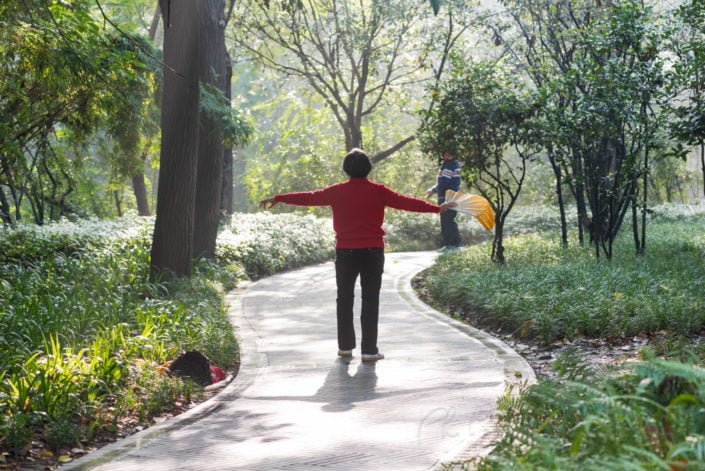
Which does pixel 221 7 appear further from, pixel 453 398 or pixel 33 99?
pixel 453 398

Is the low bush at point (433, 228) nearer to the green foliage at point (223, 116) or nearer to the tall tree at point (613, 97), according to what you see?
the tall tree at point (613, 97)

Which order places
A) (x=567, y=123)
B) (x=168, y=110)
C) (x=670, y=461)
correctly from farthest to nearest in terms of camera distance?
(x=567, y=123), (x=168, y=110), (x=670, y=461)

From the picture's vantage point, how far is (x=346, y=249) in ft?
32.4

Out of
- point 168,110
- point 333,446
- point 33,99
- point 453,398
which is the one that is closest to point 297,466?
point 333,446

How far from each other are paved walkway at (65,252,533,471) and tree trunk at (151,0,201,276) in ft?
8.42

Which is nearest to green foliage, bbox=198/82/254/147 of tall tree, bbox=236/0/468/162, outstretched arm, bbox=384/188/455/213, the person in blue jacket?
the person in blue jacket

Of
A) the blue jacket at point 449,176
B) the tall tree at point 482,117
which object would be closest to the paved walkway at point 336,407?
the tall tree at point 482,117

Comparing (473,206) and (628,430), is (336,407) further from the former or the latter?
(628,430)

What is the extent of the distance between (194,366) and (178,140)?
20.1ft

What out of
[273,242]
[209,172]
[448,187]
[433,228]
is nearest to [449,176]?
[448,187]

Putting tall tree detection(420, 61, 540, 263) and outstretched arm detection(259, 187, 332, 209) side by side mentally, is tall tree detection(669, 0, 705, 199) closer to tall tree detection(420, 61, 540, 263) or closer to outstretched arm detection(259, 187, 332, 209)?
tall tree detection(420, 61, 540, 263)

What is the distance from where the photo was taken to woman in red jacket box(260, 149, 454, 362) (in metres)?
9.80

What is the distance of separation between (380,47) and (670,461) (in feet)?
94.6

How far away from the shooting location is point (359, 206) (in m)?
9.80
